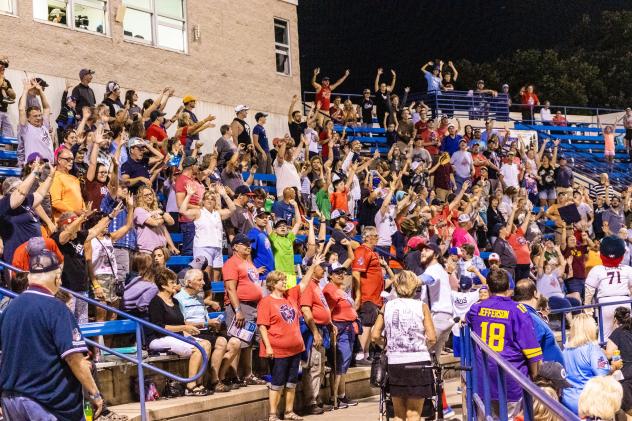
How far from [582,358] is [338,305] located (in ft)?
16.2

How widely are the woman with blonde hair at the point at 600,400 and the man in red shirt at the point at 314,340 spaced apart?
619 cm

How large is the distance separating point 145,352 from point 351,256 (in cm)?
463

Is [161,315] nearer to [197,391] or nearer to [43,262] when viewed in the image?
[197,391]

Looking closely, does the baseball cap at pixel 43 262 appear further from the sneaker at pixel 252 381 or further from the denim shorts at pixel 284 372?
the sneaker at pixel 252 381

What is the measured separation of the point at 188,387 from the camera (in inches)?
484

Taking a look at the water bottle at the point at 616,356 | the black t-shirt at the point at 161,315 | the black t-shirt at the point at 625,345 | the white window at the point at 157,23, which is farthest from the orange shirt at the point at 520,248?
the black t-shirt at the point at 161,315

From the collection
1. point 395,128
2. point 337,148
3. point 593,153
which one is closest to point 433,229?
point 337,148

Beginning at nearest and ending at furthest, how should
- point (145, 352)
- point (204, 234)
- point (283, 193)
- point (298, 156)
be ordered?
point (145, 352) → point (204, 234) → point (283, 193) → point (298, 156)

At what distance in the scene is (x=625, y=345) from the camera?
11180 mm

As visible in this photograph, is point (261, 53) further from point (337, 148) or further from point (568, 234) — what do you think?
point (568, 234)

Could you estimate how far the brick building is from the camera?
774 inches

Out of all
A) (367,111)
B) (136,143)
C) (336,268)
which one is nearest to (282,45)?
(367,111)

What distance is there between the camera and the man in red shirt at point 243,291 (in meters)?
13.3

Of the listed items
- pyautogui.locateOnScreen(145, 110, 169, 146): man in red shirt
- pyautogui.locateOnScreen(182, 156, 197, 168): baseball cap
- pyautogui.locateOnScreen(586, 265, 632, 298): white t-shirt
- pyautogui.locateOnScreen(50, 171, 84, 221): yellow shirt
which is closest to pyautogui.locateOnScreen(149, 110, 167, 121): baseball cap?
pyautogui.locateOnScreen(145, 110, 169, 146): man in red shirt
